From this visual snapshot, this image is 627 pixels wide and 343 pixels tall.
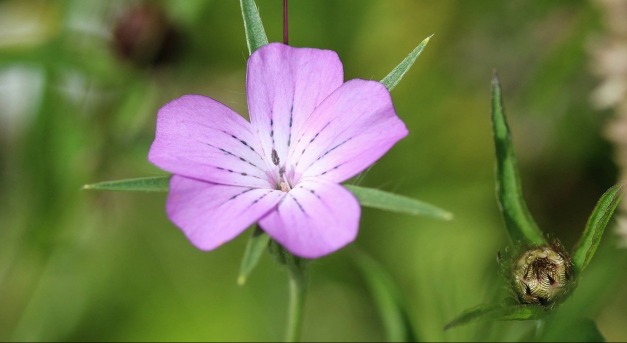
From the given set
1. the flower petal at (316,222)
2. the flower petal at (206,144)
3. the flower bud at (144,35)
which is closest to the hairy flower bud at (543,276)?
the flower petal at (316,222)

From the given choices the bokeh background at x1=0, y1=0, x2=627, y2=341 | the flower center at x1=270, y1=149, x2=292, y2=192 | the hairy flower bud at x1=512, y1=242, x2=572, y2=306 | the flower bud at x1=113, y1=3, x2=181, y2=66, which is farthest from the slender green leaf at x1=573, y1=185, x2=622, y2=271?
the flower bud at x1=113, y1=3, x2=181, y2=66

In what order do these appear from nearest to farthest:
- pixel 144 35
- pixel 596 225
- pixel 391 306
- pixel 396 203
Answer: pixel 396 203
pixel 596 225
pixel 391 306
pixel 144 35

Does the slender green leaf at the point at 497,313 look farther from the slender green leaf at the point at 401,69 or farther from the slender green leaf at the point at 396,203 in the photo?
the slender green leaf at the point at 401,69

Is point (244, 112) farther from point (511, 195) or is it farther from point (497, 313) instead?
point (497, 313)

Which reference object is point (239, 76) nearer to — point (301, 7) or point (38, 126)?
point (301, 7)

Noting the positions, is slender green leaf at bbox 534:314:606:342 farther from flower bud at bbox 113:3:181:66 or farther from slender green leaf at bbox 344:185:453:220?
flower bud at bbox 113:3:181:66

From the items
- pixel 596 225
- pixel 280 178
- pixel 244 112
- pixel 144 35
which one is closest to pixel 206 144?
pixel 280 178
